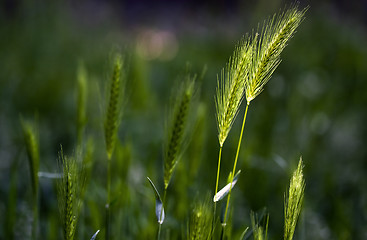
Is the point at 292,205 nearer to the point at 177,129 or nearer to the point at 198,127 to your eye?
the point at 177,129

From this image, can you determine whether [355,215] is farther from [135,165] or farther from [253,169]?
[135,165]

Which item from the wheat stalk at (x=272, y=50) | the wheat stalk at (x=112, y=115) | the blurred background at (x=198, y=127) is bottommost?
the blurred background at (x=198, y=127)

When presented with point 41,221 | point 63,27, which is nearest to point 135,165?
point 41,221

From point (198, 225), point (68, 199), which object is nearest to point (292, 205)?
point (198, 225)

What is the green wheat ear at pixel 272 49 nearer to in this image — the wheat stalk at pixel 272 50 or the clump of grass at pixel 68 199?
the wheat stalk at pixel 272 50

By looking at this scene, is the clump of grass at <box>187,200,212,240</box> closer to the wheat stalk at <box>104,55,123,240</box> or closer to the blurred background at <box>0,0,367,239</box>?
the blurred background at <box>0,0,367,239</box>

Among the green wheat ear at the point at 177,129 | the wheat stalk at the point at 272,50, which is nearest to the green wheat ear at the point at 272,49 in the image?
the wheat stalk at the point at 272,50

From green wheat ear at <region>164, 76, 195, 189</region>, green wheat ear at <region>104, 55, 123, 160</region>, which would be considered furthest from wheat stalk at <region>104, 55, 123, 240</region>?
green wheat ear at <region>164, 76, 195, 189</region>
